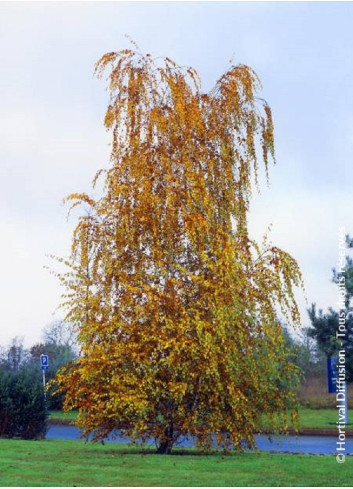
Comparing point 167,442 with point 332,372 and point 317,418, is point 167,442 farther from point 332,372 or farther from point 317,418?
point 317,418

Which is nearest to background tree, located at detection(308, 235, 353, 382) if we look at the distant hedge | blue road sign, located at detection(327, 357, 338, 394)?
blue road sign, located at detection(327, 357, 338, 394)

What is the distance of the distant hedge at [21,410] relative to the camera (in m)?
25.5

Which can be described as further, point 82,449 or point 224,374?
point 82,449

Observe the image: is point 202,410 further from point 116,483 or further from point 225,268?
point 116,483

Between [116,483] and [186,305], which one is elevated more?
[186,305]

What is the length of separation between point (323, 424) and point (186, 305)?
544 inches

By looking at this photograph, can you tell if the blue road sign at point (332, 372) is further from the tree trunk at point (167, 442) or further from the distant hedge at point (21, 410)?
the tree trunk at point (167, 442)

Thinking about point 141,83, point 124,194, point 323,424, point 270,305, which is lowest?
point 323,424

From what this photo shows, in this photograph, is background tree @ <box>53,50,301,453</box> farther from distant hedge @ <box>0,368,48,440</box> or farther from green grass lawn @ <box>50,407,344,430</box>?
green grass lawn @ <box>50,407,344,430</box>

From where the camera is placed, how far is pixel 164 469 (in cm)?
1409

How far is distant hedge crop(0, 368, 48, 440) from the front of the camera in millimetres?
25453

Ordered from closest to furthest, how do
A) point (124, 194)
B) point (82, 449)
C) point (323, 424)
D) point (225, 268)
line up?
point (225, 268)
point (124, 194)
point (82, 449)
point (323, 424)

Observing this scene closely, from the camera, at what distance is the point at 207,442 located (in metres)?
17.3

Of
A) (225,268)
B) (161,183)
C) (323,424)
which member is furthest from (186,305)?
(323,424)
